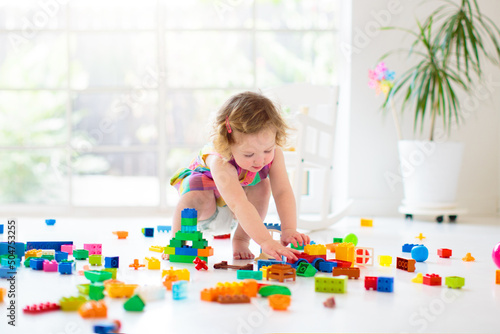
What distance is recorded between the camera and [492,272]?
1.56m

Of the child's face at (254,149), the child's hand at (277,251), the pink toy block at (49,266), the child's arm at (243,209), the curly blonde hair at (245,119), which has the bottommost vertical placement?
the pink toy block at (49,266)

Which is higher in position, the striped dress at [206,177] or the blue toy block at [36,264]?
the striped dress at [206,177]

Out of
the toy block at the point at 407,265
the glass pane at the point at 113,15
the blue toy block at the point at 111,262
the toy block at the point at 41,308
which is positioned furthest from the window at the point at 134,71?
the toy block at the point at 41,308

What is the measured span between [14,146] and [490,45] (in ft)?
8.74

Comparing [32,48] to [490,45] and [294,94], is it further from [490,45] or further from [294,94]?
[490,45]

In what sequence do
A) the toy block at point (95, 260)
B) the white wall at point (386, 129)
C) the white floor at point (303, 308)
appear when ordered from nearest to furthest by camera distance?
the white floor at point (303, 308) → the toy block at point (95, 260) → the white wall at point (386, 129)

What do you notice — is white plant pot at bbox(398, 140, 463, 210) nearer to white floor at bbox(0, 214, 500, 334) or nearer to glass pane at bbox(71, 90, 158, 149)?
white floor at bbox(0, 214, 500, 334)

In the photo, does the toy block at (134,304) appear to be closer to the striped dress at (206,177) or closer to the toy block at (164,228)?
the striped dress at (206,177)

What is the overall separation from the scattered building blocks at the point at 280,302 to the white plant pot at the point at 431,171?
190cm

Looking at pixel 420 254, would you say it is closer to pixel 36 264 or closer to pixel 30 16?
pixel 36 264

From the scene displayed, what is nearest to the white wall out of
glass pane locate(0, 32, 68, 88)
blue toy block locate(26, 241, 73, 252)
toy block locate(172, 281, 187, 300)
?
glass pane locate(0, 32, 68, 88)

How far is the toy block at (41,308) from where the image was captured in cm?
109

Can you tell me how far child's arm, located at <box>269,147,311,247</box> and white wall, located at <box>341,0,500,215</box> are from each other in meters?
1.52

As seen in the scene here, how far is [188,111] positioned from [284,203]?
1.72 meters
